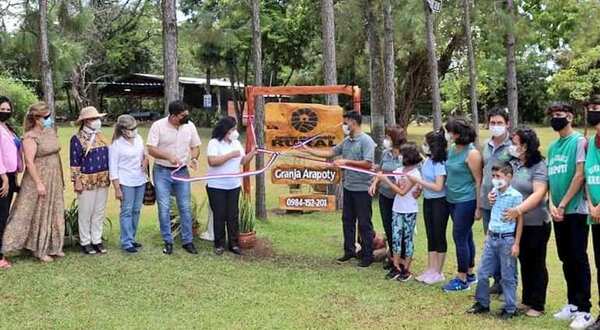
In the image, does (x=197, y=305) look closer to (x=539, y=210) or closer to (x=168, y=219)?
(x=168, y=219)

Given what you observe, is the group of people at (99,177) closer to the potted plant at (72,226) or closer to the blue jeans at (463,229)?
the potted plant at (72,226)

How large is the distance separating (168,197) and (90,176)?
79 centimetres

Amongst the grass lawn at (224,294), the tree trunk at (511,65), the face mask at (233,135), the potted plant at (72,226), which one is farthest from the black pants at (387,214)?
the tree trunk at (511,65)

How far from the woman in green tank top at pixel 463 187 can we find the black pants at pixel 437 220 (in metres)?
0.10

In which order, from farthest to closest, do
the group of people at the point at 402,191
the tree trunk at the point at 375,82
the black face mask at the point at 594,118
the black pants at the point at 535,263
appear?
the tree trunk at the point at 375,82 → the black pants at the point at 535,263 → the group of people at the point at 402,191 → the black face mask at the point at 594,118

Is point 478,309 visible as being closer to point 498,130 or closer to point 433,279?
point 433,279

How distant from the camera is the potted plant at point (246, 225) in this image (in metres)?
6.85

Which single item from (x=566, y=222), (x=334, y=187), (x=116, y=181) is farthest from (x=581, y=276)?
(x=334, y=187)

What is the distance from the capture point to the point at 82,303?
4988mm

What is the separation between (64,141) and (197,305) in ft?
62.0

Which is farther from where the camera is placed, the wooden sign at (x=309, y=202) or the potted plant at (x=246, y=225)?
the wooden sign at (x=309, y=202)

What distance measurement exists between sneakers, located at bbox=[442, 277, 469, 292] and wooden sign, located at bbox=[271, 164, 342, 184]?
2.06 meters

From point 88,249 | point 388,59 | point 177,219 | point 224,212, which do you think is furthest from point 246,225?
point 388,59

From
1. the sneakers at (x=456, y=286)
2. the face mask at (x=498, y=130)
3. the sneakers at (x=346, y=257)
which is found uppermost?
the face mask at (x=498, y=130)
